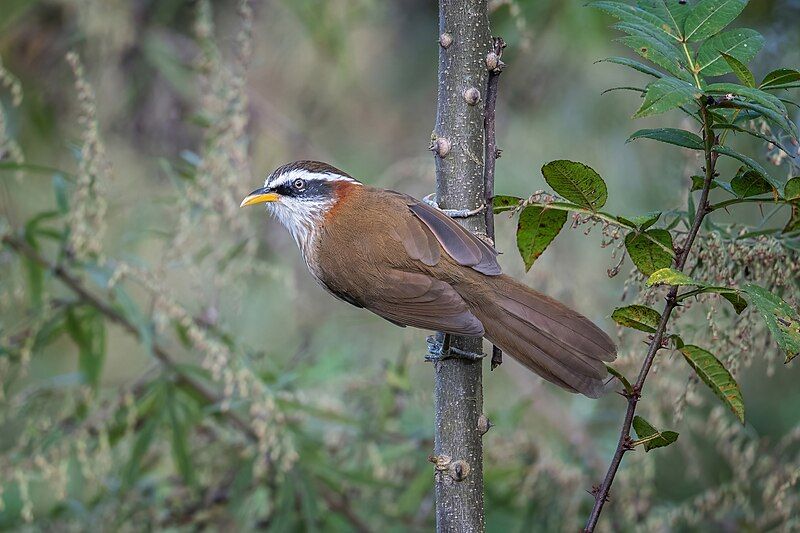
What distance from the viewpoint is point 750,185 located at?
1692mm

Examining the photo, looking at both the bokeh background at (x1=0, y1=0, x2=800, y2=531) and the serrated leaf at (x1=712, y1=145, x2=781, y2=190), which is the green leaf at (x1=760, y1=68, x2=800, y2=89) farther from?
the bokeh background at (x1=0, y1=0, x2=800, y2=531)

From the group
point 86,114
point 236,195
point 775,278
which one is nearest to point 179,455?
point 236,195

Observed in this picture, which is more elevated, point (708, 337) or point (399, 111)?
point (399, 111)

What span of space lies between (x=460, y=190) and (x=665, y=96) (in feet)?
2.28

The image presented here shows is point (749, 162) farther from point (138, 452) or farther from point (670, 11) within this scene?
point (138, 452)

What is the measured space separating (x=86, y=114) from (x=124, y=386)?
1.15 m

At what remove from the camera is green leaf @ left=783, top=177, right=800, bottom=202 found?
1.67 metres

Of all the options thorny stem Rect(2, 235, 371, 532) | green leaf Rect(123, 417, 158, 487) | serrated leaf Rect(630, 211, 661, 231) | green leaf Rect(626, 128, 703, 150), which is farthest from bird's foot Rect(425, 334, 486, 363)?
green leaf Rect(123, 417, 158, 487)

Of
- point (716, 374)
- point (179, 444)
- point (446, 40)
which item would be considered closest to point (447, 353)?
point (716, 374)

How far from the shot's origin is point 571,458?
3566 millimetres

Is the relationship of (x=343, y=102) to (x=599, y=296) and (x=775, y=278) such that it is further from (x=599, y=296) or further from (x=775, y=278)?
(x=775, y=278)

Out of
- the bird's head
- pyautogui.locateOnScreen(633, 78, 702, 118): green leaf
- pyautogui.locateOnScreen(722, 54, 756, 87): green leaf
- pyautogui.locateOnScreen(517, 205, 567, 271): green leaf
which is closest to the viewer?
pyautogui.locateOnScreen(633, 78, 702, 118): green leaf

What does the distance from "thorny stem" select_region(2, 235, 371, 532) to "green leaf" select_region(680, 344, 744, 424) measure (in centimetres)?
201

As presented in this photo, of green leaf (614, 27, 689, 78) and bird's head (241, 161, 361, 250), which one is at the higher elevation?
bird's head (241, 161, 361, 250)
